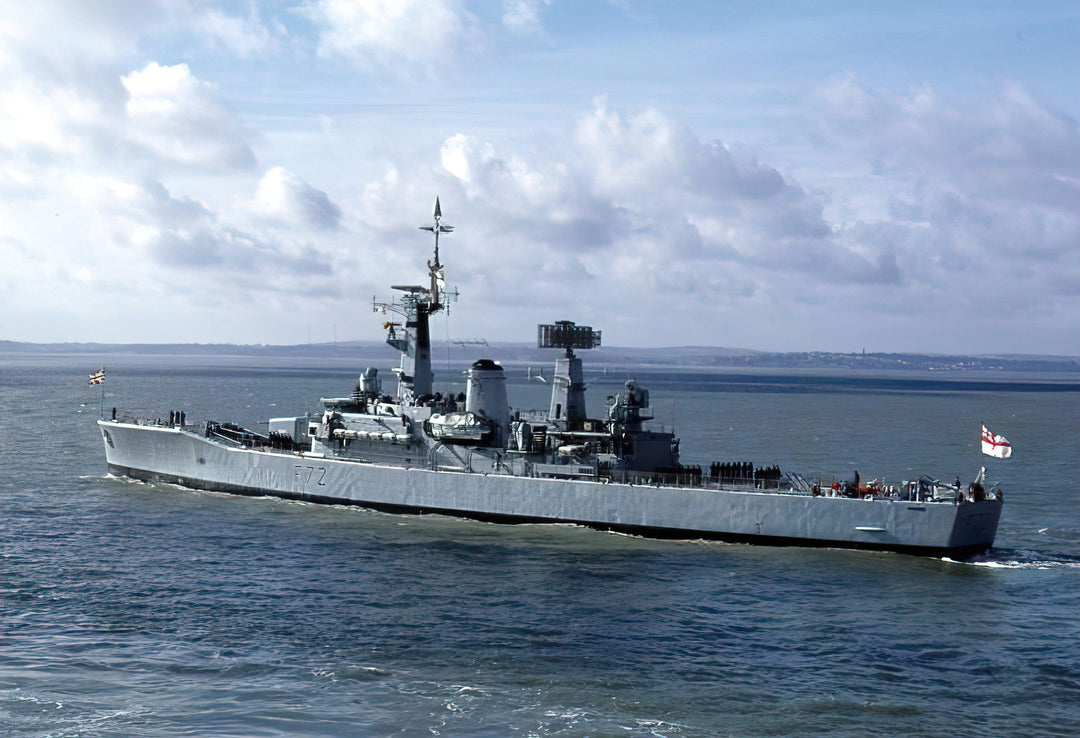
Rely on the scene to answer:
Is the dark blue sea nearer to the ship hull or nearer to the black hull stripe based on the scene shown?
the black hull stripe

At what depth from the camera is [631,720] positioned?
1822 centimetres

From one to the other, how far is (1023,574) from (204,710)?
24391mm

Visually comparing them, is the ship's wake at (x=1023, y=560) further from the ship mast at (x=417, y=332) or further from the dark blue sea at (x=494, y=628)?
the ship mast at (x=417, y=332)

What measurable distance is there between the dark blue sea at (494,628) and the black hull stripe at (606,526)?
18.3 inches

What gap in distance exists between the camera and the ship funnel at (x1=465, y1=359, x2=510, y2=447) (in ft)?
134

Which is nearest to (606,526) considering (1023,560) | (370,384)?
(1023,560)

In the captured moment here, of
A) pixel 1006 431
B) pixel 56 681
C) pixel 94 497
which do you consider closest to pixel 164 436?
pixel 94 497

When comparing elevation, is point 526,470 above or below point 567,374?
below

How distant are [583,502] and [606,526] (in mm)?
1224

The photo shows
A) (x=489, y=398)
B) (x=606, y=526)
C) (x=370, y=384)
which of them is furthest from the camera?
(x=370, y=384)

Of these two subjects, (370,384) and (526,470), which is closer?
(526,470)

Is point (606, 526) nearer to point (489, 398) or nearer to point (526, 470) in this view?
point (526, 470)

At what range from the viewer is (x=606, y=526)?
36.5m

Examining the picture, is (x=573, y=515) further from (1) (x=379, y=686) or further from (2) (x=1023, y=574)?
(1) (x=379, y=686)
